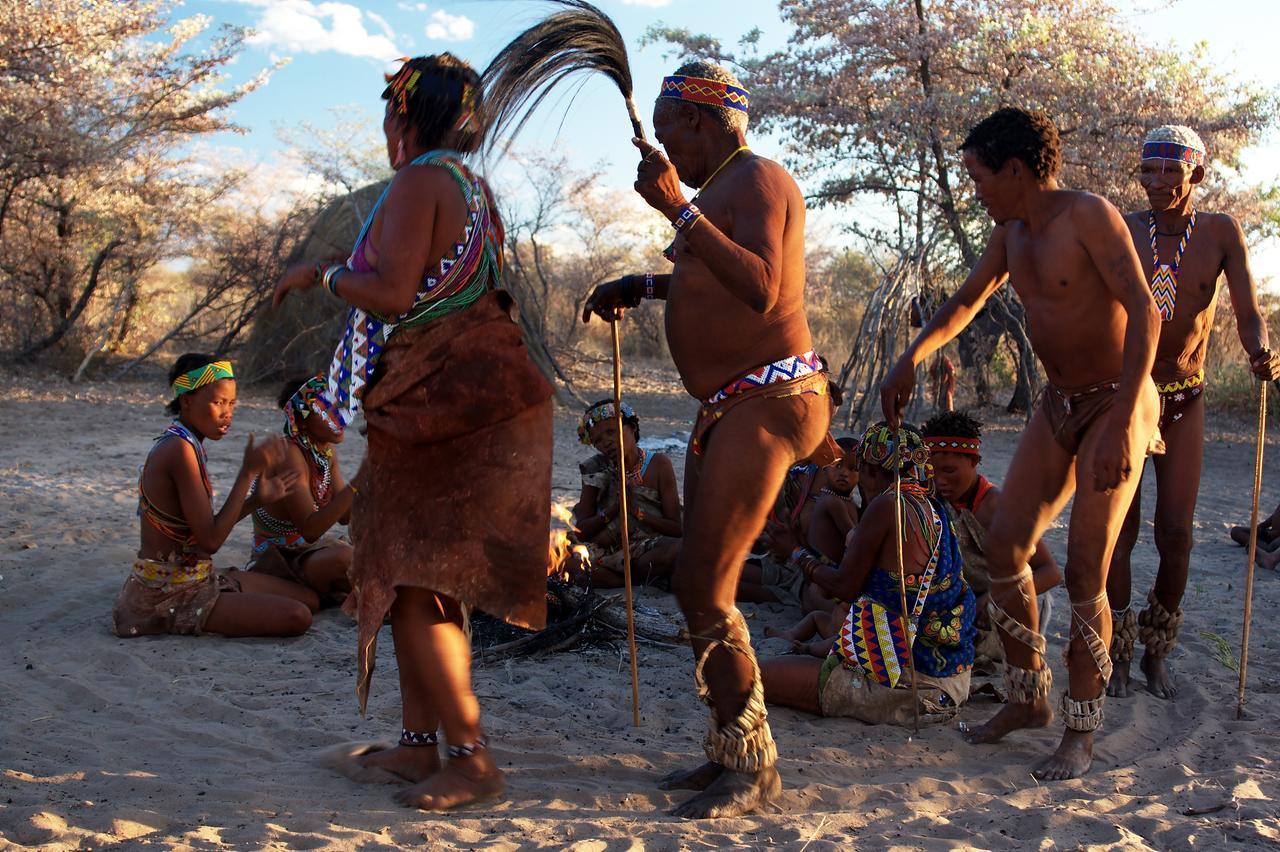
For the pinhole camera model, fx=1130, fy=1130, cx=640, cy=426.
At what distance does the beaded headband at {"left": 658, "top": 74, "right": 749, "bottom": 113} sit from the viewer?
3076mm

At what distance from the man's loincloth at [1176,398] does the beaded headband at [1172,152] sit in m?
0.84

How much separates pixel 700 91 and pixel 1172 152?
2303mm

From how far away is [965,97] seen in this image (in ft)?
45.9

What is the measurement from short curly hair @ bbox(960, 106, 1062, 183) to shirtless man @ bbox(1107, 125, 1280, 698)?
1.07 meters

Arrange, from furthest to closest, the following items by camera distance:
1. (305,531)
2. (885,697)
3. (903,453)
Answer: (305,531) → (903,453) → (885,697)

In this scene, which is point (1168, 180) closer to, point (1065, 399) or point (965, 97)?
point (1065, 399)

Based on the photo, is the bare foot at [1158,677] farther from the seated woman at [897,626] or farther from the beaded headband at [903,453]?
the beaded headband at [903,453]

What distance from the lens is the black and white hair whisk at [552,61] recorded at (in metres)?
3.07

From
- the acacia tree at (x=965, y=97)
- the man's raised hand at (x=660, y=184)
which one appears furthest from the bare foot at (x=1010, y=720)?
the acacia tree at (x=965, y=97)

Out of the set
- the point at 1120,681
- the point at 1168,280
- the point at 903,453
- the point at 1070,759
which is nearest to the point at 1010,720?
the point at 1070,759

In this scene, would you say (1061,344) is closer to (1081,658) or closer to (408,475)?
(1081,658)

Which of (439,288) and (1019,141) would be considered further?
(1019,141)

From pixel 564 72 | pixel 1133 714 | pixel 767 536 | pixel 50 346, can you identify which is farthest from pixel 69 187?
pixel 1133 714

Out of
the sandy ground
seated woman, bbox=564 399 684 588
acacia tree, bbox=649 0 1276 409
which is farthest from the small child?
acacia tree, bbox=649 0 1276 409
